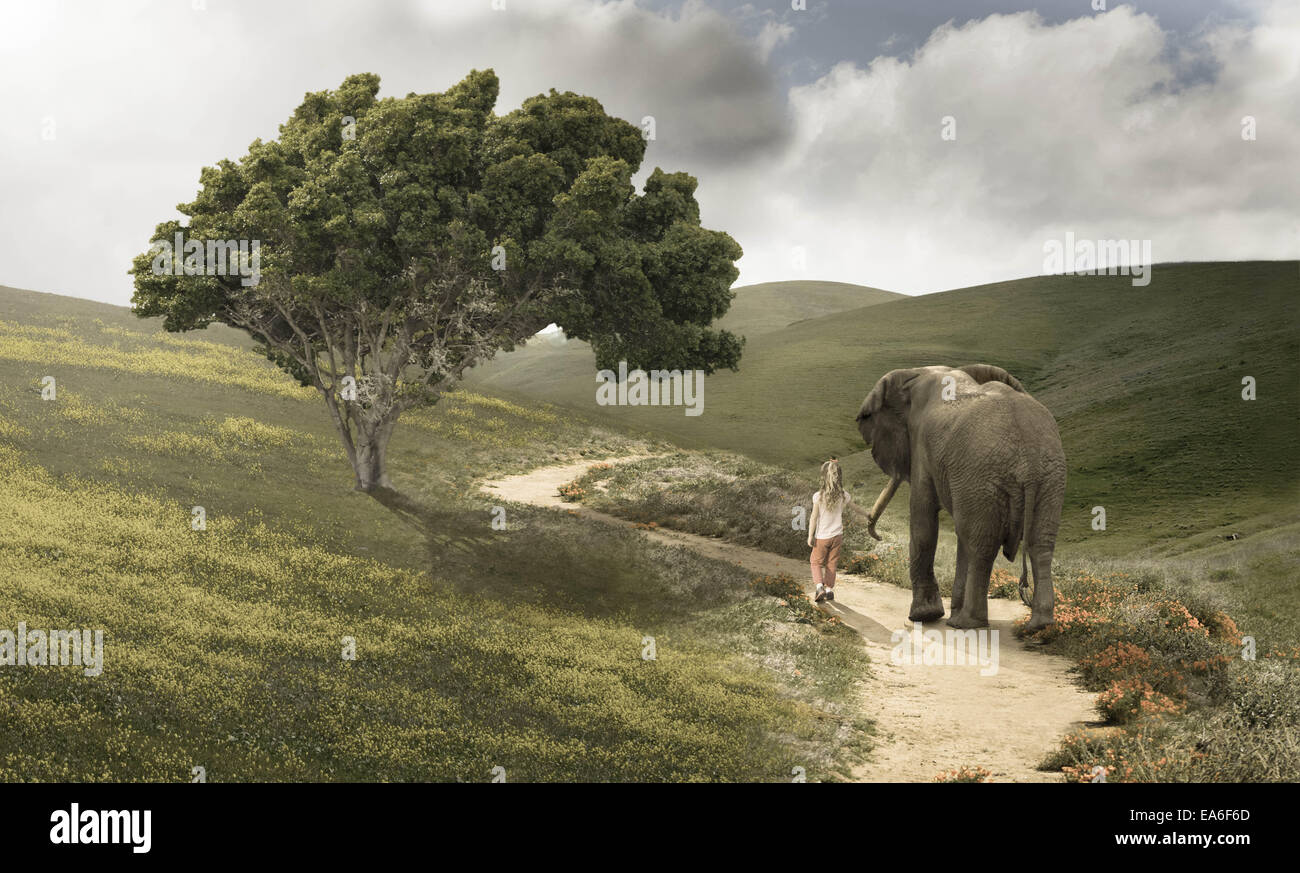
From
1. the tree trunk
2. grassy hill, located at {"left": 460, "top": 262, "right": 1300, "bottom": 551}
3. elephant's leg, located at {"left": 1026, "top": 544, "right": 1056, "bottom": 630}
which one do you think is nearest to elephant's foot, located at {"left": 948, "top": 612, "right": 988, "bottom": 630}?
elephant's leg, located at {"left": 1026, "top": 544, "right": 1056, "bottom": 630}

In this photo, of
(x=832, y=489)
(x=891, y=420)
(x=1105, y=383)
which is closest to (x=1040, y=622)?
(x=832, y=489)

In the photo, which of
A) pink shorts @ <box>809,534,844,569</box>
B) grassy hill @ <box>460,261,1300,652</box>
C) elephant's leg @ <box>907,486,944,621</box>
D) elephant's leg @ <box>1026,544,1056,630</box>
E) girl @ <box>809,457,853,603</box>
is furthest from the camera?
grassy hill @ <box>460,261,1300,652</box>

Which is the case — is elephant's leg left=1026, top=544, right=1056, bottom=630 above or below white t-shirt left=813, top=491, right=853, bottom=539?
below

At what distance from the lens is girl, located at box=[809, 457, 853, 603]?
20.6 m

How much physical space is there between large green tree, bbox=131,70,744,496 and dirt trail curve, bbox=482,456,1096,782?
14736 millimetres

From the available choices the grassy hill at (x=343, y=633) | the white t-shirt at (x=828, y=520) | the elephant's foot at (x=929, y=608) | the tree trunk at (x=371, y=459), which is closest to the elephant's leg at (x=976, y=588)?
the elephant's foot at (x=929, y=608)

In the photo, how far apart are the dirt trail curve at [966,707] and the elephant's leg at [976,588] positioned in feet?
2.42

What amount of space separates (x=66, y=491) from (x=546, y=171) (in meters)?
16.7

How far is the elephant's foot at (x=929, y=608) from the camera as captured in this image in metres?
19.6

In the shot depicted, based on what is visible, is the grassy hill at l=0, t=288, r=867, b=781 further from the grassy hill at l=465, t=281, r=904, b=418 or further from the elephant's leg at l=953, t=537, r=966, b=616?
the grassy hill at l=465, t=281, r=904, b=418

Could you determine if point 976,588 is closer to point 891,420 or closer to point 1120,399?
point 891,420

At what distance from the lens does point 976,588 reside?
1742cm

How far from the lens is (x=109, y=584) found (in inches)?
696
